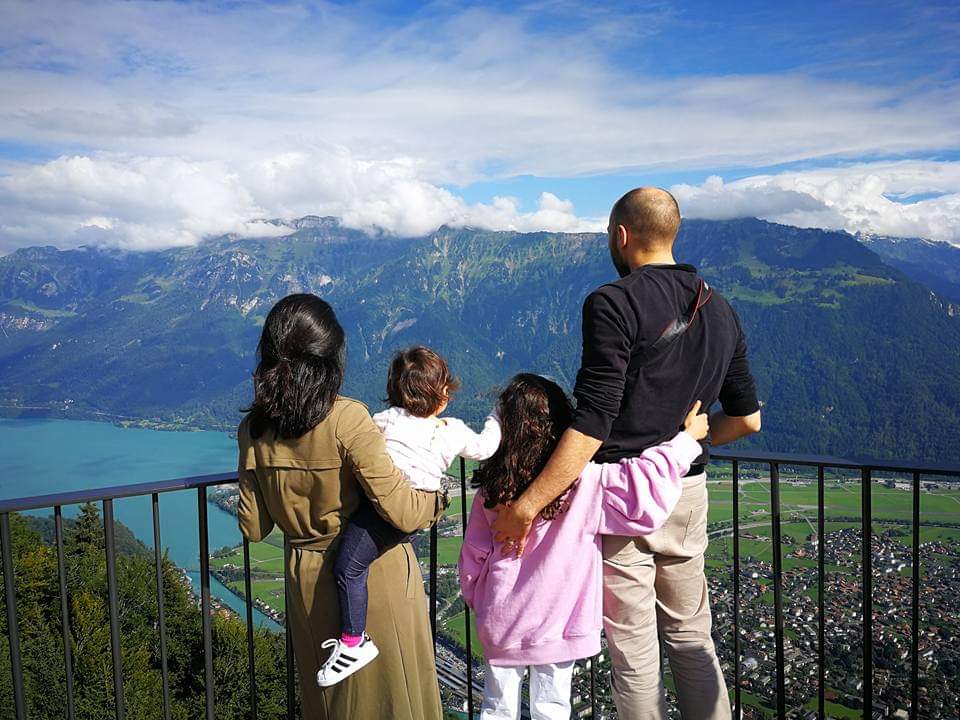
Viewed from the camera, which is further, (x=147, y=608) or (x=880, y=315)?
(x=880, y=315)

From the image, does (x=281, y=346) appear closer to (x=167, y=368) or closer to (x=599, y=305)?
(x=599, y=305)

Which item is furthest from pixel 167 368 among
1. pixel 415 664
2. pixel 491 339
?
pixel 415 664

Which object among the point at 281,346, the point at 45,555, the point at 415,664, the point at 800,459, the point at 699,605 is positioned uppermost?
the point at 281,346

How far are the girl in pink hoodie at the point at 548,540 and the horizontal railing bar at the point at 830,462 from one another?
0.83 meters

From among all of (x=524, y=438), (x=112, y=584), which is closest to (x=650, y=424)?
(x=524, y=438)

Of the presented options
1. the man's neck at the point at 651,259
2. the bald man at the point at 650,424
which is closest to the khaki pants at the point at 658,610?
the bald man at the point at 650,424

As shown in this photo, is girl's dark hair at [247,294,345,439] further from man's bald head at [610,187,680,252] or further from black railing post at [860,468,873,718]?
black railing post at [860,468,873,718]

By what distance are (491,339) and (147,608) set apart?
153423 mm

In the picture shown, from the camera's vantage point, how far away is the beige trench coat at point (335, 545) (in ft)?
7.73

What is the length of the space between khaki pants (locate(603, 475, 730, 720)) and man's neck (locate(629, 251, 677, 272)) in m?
0.76

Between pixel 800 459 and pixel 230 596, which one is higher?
pixel 800 459

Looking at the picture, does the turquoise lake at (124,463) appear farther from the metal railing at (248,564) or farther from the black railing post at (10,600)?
the black railing post at (10,600)

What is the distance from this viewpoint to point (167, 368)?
15025 cm

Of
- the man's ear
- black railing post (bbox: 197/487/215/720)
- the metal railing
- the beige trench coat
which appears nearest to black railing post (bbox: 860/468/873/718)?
the metal railing
